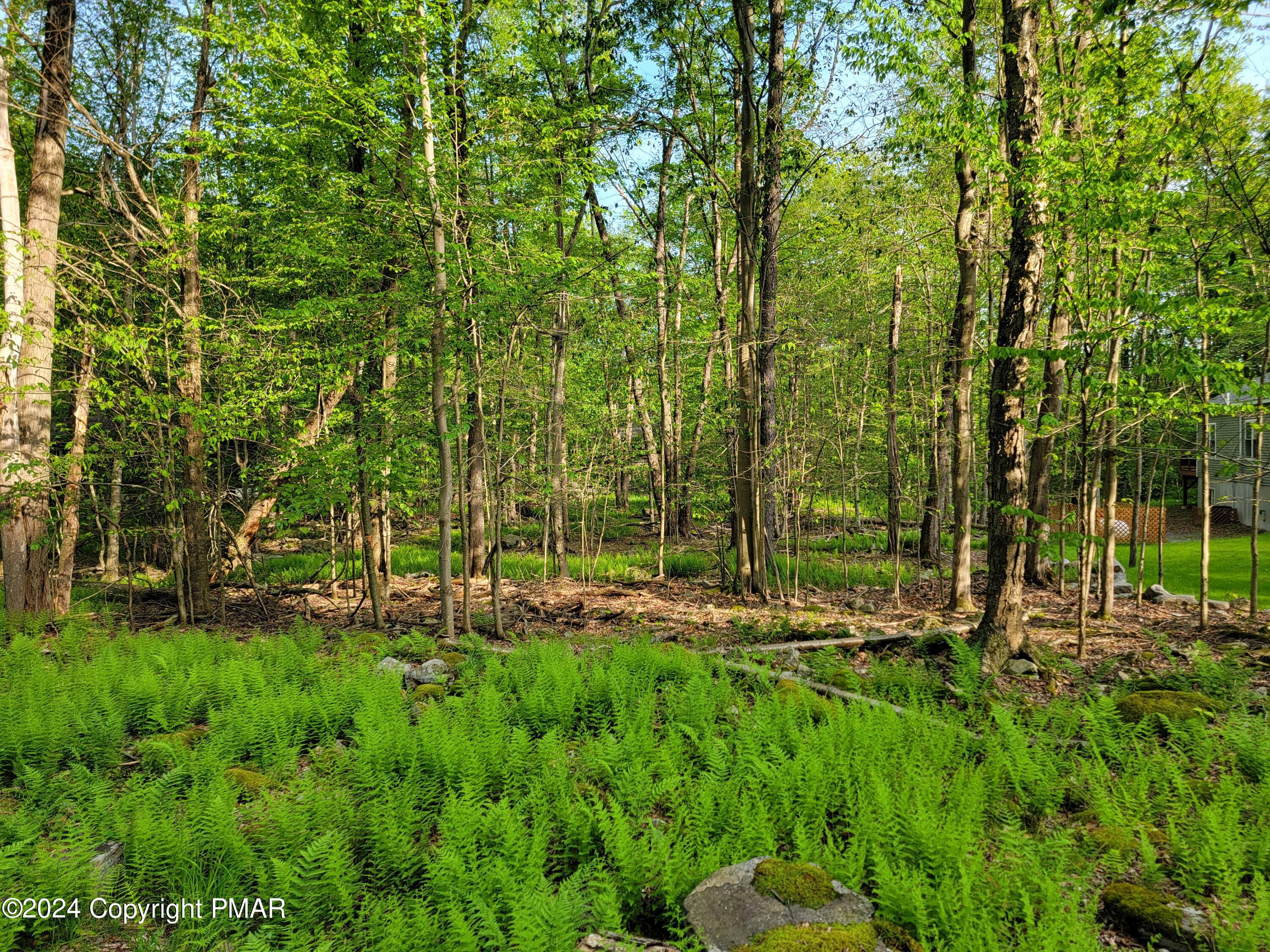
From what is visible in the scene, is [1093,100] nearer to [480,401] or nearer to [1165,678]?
[1165,678]

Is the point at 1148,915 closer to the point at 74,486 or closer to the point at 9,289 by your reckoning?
the point at 74,486

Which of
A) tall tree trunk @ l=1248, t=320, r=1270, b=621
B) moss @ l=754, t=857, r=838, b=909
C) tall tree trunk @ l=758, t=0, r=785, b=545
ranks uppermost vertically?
tall tree trunk @ l=758, t=0, r=785, b=545

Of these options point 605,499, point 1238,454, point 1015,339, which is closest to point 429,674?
point 1015,339

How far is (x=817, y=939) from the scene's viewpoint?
2711 mm

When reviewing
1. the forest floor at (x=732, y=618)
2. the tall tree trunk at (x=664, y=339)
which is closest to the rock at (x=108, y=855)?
the forest floor at (x=732, y=618)

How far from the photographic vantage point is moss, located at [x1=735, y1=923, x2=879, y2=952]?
2668mm

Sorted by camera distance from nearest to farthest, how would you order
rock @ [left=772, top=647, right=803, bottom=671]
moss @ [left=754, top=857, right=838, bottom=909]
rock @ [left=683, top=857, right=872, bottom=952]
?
rock @ [left=683, top=857, right=872, bottom=952]
moss @ [left=754, top=857, right=838, bottom=909]
rock @ [left=772, top=647, right=803, bottom=671]

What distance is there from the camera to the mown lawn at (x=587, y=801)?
116 inches

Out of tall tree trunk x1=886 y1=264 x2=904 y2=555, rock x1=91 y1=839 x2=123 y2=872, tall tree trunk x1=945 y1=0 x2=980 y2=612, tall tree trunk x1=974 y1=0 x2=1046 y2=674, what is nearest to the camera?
rock x1=91 y1=839 x2=123 y2=872

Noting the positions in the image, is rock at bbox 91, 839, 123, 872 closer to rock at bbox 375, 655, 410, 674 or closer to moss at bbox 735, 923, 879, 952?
rock at bbox 375, 655, 410, 674

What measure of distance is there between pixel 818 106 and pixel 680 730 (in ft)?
34.1

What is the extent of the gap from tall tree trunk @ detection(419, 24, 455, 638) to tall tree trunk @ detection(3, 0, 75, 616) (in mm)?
5282

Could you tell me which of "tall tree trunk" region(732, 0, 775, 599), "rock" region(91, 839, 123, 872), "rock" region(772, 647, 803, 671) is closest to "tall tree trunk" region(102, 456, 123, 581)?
"rock" region(91, 839, 123, 872)

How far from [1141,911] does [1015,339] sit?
4722mm
